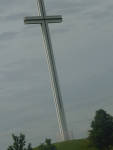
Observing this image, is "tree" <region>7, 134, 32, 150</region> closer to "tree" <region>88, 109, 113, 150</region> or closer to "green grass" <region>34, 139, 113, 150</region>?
"green grass" <region>34, 139, 113, 150</region>

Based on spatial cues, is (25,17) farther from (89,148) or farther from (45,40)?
(89,148)

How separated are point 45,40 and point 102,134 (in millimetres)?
14924

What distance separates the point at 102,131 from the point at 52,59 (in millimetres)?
14657

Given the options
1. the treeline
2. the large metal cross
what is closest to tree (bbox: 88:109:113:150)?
the treeline

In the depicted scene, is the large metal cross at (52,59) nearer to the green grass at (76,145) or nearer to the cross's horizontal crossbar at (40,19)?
the cross's horizontal crossbar at (40,19)

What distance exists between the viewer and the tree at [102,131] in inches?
1778

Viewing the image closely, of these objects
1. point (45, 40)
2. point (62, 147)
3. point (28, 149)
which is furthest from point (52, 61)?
point (62, 147)

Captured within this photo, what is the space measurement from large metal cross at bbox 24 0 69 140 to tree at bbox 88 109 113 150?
13.7m

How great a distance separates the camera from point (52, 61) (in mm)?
32625

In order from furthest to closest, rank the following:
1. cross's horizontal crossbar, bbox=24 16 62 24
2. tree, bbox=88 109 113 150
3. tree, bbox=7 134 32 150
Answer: tree, bbox=88 109 113 150, tree, bbox=7 134 32 150, cross's horizontal crossbar, bbox=24 16 62 24

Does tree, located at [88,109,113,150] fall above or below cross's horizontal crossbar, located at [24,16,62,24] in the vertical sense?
below

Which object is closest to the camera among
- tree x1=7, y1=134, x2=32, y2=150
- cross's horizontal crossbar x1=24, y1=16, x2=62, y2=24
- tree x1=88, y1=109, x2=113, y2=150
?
cross's horizontal crossbar x1=24, y1=16, x2=62, y2=24

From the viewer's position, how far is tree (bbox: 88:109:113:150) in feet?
148

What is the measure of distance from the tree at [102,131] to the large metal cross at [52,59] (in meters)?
13.7
